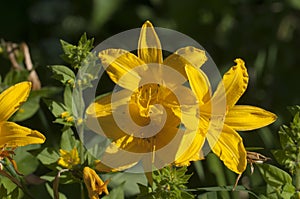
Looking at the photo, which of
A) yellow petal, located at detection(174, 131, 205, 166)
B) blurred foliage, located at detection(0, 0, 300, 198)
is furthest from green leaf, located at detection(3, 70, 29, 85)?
blurred foliage, located at detection(0, 0, 300, 198)

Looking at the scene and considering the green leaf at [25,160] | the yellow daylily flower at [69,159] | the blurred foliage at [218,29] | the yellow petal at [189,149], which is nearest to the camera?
the yellow petal at [189,149]

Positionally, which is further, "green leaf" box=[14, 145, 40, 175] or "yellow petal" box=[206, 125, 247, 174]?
"green leaf" box=[14, 145, 40, 175]

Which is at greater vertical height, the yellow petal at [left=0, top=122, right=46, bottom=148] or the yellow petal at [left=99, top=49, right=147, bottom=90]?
the yellow petal at [left=99, top=49, right=147, bottom=90]

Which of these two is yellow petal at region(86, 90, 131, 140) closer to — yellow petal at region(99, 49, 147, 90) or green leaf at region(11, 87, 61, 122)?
yellow petal at region(99, 49, 147, 90)

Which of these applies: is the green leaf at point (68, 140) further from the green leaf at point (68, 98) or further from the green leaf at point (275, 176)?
the green leaf at point (275, 176)

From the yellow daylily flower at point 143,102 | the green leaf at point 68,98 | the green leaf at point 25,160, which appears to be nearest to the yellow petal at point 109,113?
the yellow daylily flower at point 143,102

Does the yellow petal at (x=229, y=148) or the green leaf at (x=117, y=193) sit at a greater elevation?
the yellow petal at (x=229, y=148)
